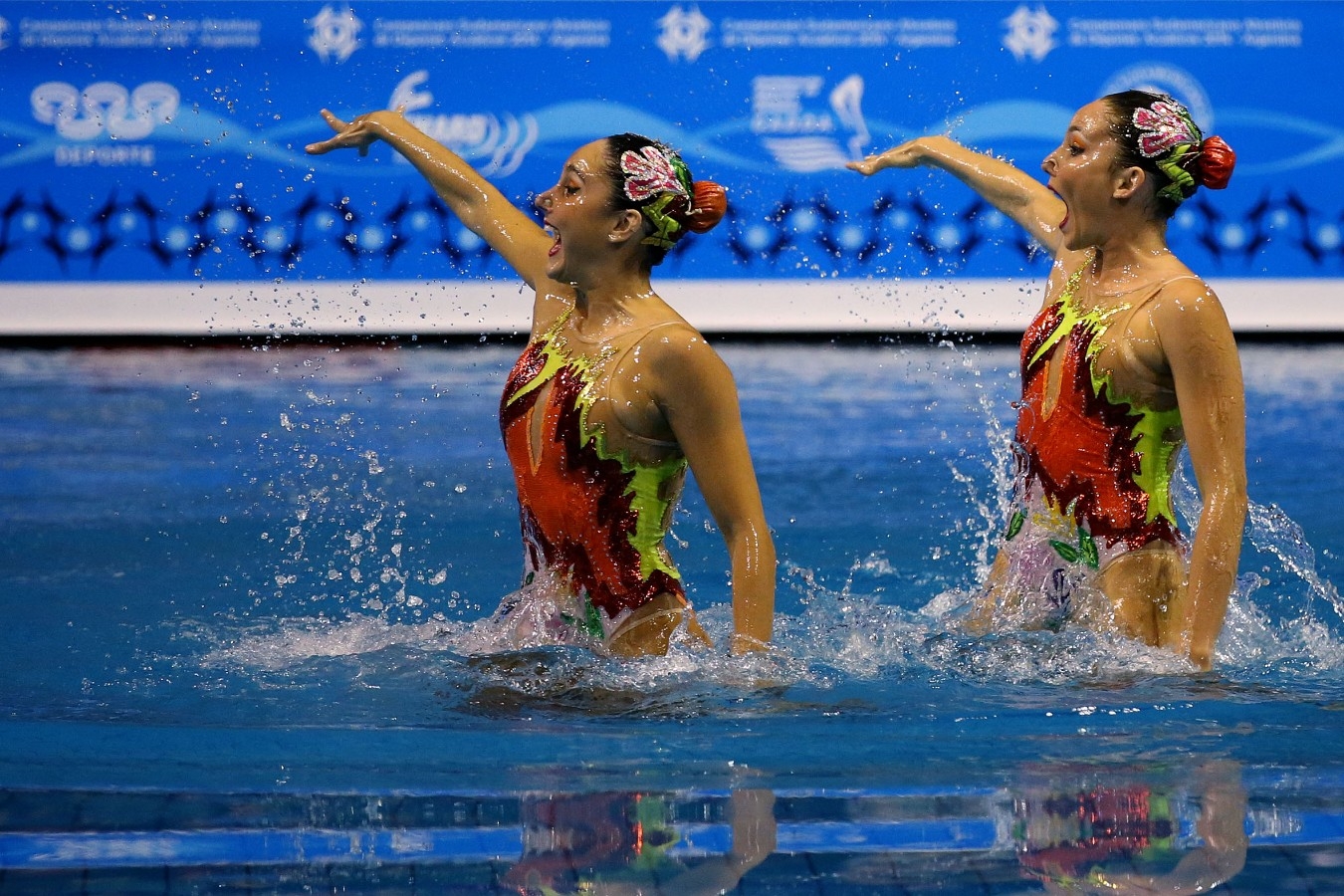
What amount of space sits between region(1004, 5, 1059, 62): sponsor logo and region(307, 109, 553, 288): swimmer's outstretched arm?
805 cm

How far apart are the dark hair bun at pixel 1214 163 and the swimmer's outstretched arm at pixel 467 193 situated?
1.39m

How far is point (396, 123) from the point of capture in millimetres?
4035

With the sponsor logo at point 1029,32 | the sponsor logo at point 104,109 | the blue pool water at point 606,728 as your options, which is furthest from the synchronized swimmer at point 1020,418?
the sponsor logo at point 1029,32

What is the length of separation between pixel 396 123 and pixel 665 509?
1.30m

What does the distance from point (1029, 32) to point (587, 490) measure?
8933 mm

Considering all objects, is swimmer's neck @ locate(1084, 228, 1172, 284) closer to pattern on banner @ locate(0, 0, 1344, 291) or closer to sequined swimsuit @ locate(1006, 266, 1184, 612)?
sequined swimsuit @ locate(1006, 266, 1184, 612)

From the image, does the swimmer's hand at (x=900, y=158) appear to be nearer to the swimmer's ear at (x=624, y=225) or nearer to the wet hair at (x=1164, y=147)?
the wet hair at (x=1164, y=147)

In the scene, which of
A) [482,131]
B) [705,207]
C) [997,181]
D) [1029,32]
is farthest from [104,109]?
[705,207]

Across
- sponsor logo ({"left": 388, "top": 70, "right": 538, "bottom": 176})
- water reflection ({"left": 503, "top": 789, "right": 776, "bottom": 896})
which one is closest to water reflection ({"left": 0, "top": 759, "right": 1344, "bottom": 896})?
water reflection ({"left": 503, "top": 789, "right": 776, "bottom": 896})

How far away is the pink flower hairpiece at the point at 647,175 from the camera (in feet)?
10.6

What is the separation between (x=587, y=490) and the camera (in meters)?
3.25

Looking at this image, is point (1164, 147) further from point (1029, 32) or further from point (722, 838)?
point (1029, 32)

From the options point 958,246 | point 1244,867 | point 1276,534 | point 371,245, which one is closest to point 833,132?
point 958,246

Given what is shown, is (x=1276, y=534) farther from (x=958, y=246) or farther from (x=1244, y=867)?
(x=958, y=246)
